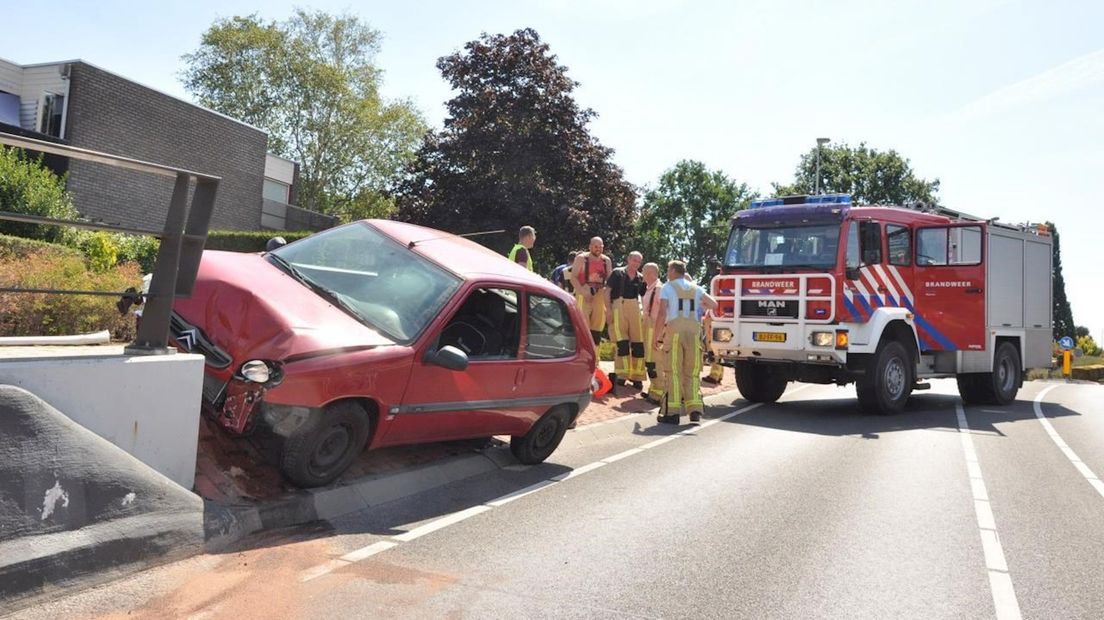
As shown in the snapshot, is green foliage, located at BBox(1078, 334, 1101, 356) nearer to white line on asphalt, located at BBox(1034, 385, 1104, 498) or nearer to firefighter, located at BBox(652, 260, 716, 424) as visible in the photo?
white line on asphalt, located at BBox(1034, 385, 1104, 498)

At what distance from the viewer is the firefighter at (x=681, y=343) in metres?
10.9

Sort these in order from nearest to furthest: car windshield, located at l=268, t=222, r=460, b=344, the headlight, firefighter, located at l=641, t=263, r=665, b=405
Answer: the headlight → car windshield, located at l=268, t=222, r=460, b=344 → firefighter, located at l=641, t=263, r=665, b=405

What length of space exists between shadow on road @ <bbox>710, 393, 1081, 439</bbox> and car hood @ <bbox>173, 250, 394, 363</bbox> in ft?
23.2

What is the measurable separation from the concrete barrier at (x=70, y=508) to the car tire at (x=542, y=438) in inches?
133

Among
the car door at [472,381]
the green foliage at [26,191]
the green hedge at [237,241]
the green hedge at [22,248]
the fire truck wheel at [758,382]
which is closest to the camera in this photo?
the car door at [472,381]

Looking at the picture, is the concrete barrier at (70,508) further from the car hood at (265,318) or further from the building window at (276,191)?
the building window at (276,191)

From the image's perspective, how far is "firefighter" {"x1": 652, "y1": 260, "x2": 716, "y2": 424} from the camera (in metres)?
10.9

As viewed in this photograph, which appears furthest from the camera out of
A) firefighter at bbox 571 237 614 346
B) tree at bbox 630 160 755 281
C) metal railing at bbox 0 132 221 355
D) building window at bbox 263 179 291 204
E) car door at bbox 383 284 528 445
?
tree at bbox 630 160 755 281

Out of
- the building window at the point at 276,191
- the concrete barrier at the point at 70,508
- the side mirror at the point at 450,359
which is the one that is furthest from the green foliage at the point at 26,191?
the building window at the point at 276,191

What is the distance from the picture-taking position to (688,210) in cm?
6862

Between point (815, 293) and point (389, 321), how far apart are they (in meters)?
7.80

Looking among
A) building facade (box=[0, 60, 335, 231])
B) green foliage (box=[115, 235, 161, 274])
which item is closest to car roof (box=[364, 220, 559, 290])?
green foliage (box=[115, 235, 161, 274])

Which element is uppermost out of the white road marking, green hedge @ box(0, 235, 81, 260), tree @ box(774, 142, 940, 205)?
tree @ box(774, 142, 940, 205)

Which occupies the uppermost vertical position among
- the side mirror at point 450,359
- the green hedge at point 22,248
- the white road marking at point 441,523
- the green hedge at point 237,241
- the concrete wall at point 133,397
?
the green hedge at point 237,241
